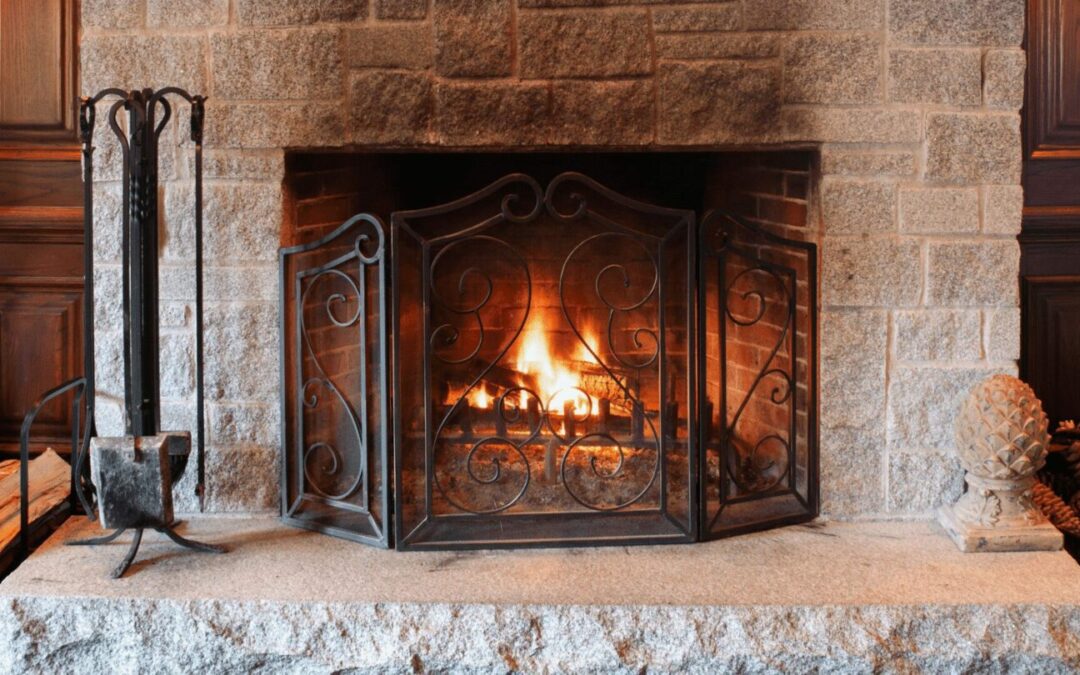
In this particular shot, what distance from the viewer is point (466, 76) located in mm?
2992

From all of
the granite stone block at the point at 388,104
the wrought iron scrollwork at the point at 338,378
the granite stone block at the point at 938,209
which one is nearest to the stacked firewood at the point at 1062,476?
the granite stone block at the point at 938,209

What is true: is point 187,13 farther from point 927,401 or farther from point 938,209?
point 927,401

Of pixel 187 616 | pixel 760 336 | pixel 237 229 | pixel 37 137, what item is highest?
pixel 37 137

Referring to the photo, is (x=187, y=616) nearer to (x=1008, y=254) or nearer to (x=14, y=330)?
(x=14, y=330)

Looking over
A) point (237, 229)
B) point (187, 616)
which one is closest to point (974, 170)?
point (237, 229)

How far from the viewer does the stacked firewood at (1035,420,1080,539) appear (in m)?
3.30

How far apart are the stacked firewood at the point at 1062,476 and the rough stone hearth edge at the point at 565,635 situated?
66cm

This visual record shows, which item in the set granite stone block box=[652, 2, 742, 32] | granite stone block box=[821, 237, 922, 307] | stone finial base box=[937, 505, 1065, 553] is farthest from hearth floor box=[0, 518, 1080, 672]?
granite stone block box=[652, 2, 742, 32]

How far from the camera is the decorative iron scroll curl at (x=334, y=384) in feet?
9.86

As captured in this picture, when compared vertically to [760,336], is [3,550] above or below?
below

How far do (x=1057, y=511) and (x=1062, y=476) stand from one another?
0.21 meters

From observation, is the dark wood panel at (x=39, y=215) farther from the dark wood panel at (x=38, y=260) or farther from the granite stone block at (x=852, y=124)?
the granite stone block at (x=852, y=124)

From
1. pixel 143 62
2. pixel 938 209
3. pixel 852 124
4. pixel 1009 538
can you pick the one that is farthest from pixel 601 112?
pixel 1009 538

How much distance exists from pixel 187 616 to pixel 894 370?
5.35 feet
